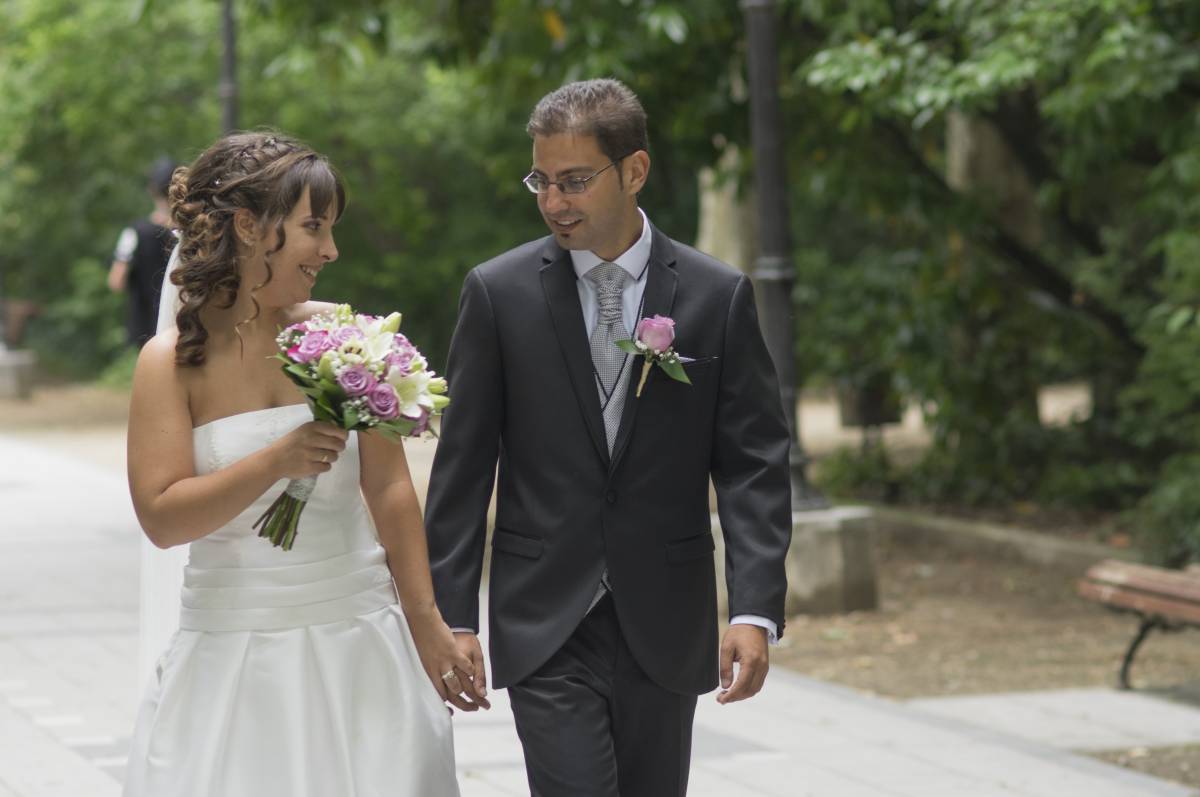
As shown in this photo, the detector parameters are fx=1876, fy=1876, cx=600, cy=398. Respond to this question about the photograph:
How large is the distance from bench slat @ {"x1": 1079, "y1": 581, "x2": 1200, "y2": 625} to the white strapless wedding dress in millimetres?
4965

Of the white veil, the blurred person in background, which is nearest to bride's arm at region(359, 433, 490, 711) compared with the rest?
the white veil

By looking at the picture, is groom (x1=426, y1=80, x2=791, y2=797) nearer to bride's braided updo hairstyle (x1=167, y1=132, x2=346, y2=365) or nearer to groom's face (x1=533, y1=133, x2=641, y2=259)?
groom's face (x1=533, y1=133, x2=641, y2=259)

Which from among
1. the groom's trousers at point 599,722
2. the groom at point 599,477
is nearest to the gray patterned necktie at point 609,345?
the groom at point 599,477

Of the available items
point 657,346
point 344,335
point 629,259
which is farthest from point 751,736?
point 344,335

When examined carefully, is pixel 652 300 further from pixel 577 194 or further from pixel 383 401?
pixel 383 401

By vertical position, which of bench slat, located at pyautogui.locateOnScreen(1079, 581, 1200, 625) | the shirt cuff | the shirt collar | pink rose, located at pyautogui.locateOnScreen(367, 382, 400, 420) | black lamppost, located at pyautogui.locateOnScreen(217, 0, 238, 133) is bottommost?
bench slat, located at pyautogui.locateOnScreen(1079, 581, 1200, 625)

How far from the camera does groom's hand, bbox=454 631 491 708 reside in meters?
3.71

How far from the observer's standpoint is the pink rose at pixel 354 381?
3307 mm

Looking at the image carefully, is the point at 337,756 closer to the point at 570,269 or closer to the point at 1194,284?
the point at 570,269

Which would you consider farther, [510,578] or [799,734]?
[799,734]

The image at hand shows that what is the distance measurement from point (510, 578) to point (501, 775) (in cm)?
268

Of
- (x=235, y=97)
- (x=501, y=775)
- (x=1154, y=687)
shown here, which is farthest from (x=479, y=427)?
(x=235, y=97)

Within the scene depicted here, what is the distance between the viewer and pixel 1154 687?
27.4 feet

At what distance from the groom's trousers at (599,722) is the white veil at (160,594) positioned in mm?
948
